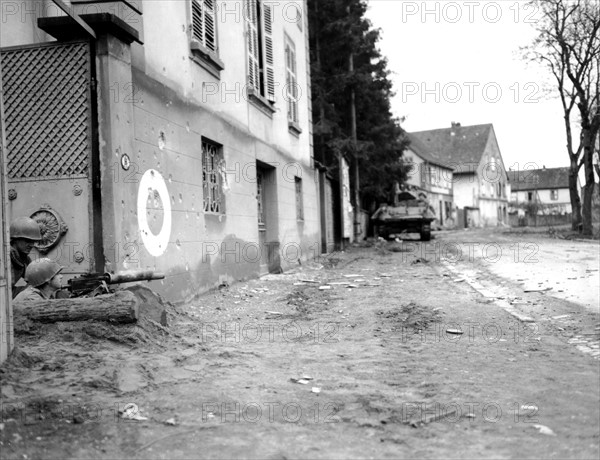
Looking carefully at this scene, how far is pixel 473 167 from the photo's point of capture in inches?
2287

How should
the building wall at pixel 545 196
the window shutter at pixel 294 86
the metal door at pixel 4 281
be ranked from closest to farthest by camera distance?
1. the metal door at pixel 4 281
2. the window shutter at pixel 294 86
3. the building wall at pixel 545 196

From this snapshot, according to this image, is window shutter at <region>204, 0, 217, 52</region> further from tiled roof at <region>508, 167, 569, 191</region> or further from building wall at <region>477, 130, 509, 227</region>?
tiled roof at <region>508, 167, 569, 191</region>

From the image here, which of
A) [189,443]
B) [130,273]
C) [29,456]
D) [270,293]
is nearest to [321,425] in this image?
[189,443]

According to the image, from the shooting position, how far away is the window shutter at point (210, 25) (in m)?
8.99

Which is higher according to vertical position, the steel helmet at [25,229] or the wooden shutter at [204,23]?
the wooden shutter at [204,23]

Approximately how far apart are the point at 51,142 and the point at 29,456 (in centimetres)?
384

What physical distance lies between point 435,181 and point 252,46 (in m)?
43.1

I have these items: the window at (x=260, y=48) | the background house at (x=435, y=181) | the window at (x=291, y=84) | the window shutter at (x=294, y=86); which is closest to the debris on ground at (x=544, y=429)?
the window at (x=260, y=48)

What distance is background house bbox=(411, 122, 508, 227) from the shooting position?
5809 centimetres

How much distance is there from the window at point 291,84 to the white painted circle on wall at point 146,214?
736 centimetres

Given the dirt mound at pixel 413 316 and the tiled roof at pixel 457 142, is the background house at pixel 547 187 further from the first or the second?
the dirt mound at pixel 413 316

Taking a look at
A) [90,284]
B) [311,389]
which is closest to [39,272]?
[90,284]

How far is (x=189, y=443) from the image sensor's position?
3146 millimetres

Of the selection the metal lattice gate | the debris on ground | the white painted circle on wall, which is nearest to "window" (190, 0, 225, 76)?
the white painted circle on wall
